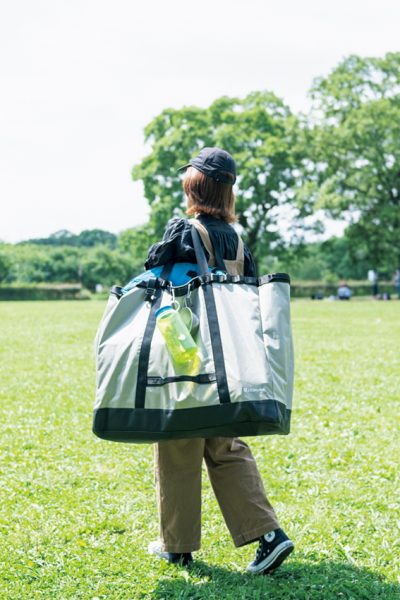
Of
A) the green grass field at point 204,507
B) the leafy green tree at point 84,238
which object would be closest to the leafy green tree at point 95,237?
the leafy green tree at point 84,238

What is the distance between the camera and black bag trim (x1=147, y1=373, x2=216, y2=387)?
→ 3.18 metres

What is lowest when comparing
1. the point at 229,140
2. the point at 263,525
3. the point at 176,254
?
the point at 263,525

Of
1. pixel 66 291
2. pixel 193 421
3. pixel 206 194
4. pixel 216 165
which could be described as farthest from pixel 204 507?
pixel 66 291

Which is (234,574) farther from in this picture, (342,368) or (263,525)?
(342,368)

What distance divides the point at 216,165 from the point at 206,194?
0.15 m

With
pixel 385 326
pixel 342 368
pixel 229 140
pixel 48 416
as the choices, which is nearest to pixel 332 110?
pixel 229 140

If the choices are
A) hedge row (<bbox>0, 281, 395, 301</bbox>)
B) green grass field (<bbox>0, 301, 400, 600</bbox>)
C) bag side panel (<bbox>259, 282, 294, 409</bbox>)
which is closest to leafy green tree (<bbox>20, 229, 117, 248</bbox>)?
hedge row (<bbox>0, 281, 395, 301</bbox>)

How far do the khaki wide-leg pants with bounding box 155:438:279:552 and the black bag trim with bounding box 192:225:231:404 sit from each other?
46 centimetres

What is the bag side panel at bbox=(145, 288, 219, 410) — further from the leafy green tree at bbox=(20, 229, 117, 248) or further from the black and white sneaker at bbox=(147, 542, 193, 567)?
the leafy green tree at bbox=(20, 229, 117, 248)

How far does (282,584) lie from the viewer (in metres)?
3.55

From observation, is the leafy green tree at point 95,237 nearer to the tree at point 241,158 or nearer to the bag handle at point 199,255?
the tree at point 241,158

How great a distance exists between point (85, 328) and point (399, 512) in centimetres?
1559

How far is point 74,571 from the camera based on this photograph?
372 cm

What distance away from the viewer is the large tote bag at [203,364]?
3152 millimetres
